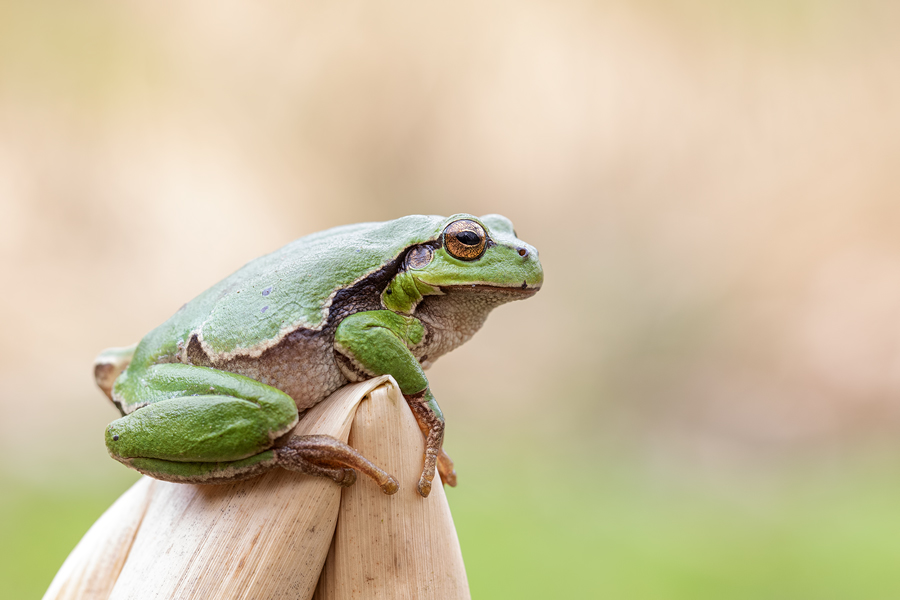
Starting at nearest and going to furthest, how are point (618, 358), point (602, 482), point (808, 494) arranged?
point (808, 494), point (602, 482), point (618, 358)

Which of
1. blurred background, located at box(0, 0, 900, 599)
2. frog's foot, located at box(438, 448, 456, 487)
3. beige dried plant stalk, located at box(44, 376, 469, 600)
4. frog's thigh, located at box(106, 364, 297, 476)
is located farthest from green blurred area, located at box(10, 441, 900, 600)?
frog's thigh, located at box(106, 364, 297, 476)

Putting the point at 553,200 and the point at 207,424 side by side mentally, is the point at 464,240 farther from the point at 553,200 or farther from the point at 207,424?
the point at 553,200

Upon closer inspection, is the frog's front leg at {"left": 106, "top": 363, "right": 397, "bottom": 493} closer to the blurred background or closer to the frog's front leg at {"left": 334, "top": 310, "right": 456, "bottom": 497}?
the frog's front leg at {"left": 334, "top": 310, "right": 456, "bottom": 497}

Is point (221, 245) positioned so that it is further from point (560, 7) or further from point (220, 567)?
point (220, 567)

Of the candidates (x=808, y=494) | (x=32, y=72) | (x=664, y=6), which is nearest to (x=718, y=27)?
(x=664, y=6)

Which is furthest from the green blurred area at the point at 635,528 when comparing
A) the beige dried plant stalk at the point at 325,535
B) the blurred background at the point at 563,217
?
the beige dried plant stalk at the point at 325,535

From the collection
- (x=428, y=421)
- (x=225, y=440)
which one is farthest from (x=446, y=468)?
(x=225, y=440)
